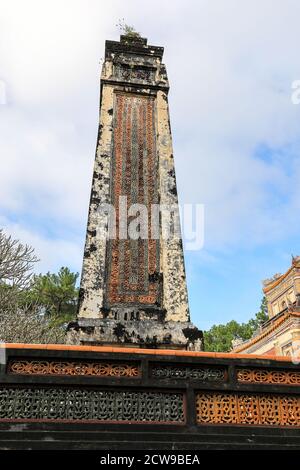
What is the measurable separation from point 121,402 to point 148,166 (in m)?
4.60

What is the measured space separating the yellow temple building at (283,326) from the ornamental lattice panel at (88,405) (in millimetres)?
18151

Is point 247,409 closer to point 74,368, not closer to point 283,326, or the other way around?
point 74,368

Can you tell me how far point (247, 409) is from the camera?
4.21 metres

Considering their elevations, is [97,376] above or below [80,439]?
above

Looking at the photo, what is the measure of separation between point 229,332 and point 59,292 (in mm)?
22355

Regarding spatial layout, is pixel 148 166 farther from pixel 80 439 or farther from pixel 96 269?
pixel 80 439

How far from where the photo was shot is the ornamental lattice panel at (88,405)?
3885mm

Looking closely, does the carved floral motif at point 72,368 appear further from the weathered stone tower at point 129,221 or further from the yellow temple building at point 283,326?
the yellow temple building at point 283,326

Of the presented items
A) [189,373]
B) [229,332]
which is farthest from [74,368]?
[229,332]

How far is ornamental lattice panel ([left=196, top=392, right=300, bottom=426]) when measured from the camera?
4.14 meters

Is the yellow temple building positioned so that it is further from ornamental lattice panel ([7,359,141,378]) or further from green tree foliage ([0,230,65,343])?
ornamental lattice panel ([7,359,141,378])

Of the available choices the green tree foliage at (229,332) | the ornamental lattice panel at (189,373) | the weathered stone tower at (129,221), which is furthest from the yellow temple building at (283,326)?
the ornamental lattice panel at (189,373)
